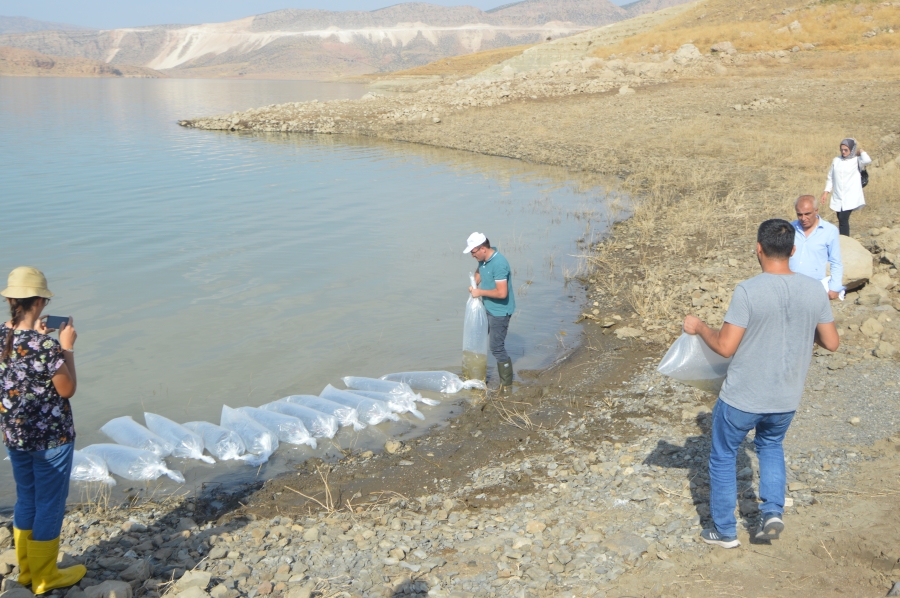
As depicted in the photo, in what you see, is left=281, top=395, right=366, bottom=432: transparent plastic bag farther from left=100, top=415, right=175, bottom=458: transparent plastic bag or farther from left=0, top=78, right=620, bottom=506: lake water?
left=100, top=415, right=175, bottom=458: transparent plastic bag

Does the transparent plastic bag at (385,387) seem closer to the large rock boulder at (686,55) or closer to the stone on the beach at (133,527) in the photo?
the stone on the beach at (133,527)

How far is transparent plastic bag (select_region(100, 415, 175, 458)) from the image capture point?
630 centimetres

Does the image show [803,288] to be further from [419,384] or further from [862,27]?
[862,27]

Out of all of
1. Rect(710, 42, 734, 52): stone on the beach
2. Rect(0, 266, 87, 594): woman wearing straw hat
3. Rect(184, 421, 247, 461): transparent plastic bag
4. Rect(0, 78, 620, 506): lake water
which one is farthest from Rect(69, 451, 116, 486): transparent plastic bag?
Rect(710, 42, 734, 52): stone on the beach

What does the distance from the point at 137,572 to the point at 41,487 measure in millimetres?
707

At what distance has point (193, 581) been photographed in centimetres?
383

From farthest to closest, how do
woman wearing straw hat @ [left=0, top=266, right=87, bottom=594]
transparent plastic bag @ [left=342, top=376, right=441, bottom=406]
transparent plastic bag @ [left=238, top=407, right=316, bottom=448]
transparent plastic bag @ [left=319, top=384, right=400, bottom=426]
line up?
transparent plastic bag @ [left=342, top=376, right=441, bottom=406] → transparent plastic bag @ [left=319, top=384, right=400, bottom=426] → transparent plastic bag @ [left=238, top=407, right=316, bottom=448] → woman wearing straw hat @ [left=0, top=266, right=87, bottom=594]

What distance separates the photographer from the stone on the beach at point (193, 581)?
12.5 feet

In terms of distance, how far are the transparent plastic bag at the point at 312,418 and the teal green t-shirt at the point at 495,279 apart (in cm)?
187

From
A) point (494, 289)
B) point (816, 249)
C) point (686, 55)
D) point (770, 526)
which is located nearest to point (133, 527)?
point (494, 289)

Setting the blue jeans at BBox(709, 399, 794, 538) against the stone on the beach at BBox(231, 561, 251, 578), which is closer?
the blue jeans at BBox(709, 399, 794, 538)

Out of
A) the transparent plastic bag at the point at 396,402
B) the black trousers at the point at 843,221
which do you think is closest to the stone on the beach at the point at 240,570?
the transparent plastic bag at the point at 396,402

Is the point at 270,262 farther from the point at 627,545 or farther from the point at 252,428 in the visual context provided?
the point at 627,545

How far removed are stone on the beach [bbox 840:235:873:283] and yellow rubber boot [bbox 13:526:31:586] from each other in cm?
847
